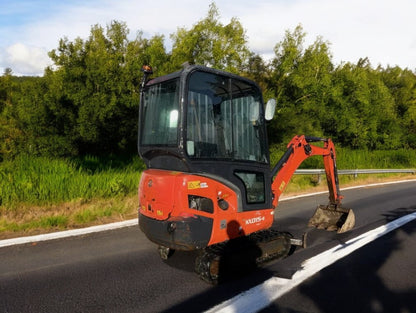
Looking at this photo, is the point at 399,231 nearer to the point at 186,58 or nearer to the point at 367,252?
the point at 367,252

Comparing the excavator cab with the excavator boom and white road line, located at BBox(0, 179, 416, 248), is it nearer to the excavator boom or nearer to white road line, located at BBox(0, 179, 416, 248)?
the excavator boom

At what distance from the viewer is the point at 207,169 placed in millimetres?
4113

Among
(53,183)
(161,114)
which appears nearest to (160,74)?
(53,183)

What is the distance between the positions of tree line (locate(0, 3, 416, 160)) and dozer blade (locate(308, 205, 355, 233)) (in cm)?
920

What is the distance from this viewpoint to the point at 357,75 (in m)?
30.5

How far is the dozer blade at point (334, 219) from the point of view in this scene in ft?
21.2

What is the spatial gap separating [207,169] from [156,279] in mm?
1542

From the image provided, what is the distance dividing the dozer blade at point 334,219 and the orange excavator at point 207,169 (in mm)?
1981

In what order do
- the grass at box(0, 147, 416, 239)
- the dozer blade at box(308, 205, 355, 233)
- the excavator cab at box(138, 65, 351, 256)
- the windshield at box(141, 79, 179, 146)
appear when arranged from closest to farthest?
the excavator cab at box(138, 65, 351, 256) < the windshield at box(141, 79, 179, 146) < the grass at box(0, 147, 416, 239) < the dozer blade at box(308, 205, 355, 233)

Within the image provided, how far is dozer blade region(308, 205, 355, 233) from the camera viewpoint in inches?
254

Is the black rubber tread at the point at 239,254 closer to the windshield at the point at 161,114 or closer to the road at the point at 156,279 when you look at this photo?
the road at the point at 156,279

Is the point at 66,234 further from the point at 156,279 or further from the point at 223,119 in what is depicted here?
the point at 223,119

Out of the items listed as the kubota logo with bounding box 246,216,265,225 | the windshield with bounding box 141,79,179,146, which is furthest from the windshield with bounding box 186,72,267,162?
the kubota logo with bounding box 246,216,265,225

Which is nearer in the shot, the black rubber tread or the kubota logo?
the black rubber tread
